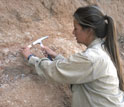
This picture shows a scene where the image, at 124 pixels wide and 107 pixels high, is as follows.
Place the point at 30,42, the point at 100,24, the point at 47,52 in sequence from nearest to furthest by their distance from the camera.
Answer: the point at 100,24 < the point at 47,52 < the point at 30,42

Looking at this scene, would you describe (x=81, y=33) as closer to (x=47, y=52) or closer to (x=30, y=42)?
(x=47, y=52)

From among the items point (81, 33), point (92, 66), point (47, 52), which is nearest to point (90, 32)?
point (81, 33)

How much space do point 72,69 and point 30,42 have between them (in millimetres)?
914

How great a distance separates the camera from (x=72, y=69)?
1.50m

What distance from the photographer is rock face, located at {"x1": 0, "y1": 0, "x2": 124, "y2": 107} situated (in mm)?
1868

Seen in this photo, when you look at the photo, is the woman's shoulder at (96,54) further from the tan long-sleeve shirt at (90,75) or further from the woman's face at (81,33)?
the woman's face at (81,33)

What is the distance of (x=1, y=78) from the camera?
1901 mm

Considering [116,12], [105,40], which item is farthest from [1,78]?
[116,12]

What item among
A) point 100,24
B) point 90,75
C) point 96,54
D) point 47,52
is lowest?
point 47,52

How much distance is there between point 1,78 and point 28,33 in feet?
2.27

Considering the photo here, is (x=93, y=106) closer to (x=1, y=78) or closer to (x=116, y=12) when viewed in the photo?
(x=1, y=78)

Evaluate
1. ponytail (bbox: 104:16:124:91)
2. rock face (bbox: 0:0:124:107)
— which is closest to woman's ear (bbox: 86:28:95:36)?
ponytail (bbox: 104:16:124:91)

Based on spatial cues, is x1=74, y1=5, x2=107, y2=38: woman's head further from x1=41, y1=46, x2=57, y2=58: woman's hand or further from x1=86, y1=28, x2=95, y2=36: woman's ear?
x1=41, y1=46, x2=57, y2=58: woman's hand

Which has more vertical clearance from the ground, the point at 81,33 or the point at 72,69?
the point at 81,33
